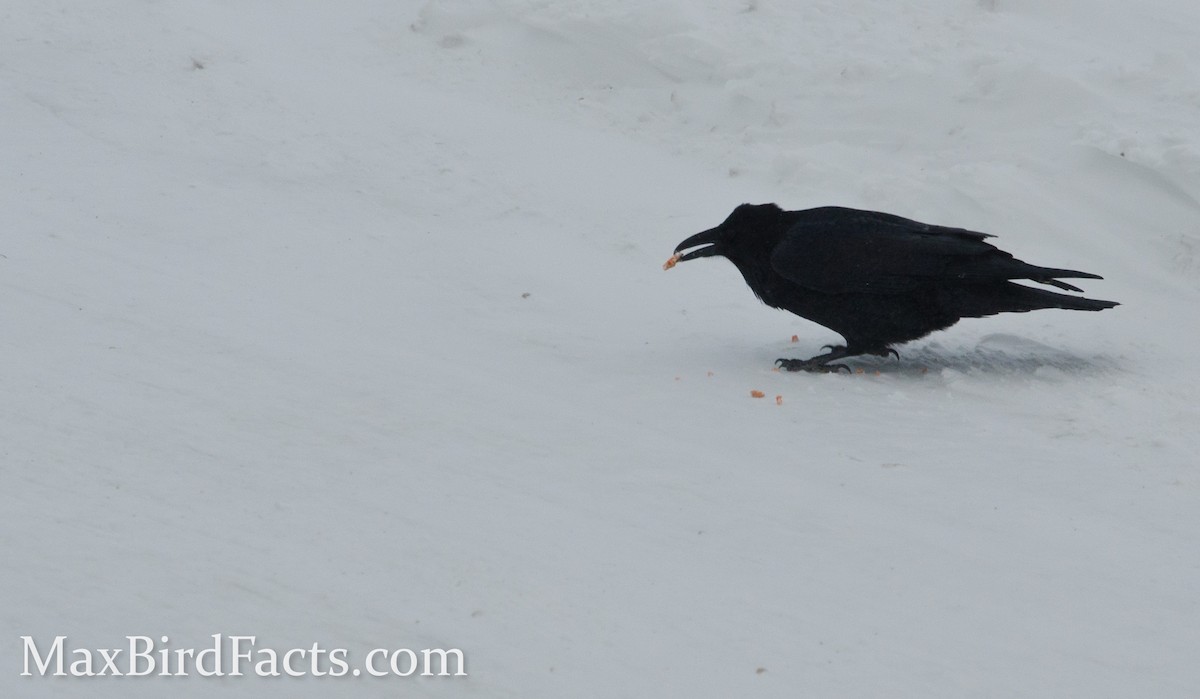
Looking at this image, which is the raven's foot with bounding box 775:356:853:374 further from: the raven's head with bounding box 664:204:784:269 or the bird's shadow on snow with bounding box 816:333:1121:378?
the raven's head with bounding box 664:204:784:269

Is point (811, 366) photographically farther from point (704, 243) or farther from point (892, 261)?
point (704, 243)

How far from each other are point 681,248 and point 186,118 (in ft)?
11.1

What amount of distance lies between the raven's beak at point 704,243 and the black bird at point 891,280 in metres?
0.40

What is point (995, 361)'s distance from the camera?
17.6 ft

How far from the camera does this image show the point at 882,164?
24.4 feet

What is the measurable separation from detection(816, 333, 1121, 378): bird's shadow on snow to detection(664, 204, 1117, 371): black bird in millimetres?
169

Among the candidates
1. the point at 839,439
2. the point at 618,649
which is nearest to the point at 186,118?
the point at 839,439

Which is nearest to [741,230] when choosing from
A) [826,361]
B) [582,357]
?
[826,361]

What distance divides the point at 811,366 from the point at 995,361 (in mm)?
798

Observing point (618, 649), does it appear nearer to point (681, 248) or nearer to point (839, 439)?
point (839, 439)

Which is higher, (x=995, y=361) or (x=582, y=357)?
(x=995, y=361)

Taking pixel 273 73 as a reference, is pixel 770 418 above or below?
above

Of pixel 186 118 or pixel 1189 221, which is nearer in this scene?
pixel 1189 221

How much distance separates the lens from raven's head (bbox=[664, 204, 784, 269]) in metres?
5.56
